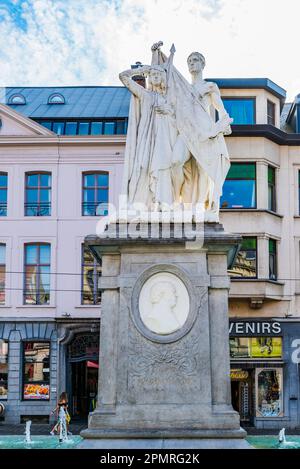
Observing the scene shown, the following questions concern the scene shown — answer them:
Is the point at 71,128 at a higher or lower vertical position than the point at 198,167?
higher

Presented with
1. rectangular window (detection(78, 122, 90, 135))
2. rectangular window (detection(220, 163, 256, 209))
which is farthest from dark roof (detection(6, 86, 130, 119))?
rectangular window (detection(220, 163, 256, 209))

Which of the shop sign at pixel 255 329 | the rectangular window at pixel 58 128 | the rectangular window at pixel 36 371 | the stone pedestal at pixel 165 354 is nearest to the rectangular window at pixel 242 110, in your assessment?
the rectangular window at pixel 58 128

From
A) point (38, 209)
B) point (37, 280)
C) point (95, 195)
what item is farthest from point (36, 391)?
point (95, 195)

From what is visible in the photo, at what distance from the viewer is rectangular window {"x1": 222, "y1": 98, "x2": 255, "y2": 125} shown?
119ft

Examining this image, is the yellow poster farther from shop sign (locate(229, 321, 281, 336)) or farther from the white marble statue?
the white marble statue

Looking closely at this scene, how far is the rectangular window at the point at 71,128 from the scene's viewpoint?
39406mm

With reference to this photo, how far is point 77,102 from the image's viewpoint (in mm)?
42125

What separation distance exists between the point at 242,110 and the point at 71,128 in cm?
824

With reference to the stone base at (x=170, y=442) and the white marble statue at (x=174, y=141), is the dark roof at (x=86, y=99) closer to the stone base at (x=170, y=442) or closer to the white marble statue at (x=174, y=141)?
the white marble statue at (x=174, y=141)

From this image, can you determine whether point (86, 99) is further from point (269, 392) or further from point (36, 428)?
point (36, 428)

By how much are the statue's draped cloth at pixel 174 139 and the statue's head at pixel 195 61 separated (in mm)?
254

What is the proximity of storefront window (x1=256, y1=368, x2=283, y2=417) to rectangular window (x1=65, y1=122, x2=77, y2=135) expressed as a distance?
A: 45.0ft

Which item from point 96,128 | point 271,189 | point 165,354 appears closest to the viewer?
point 165,354

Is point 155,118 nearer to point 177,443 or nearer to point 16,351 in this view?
point 177,443
